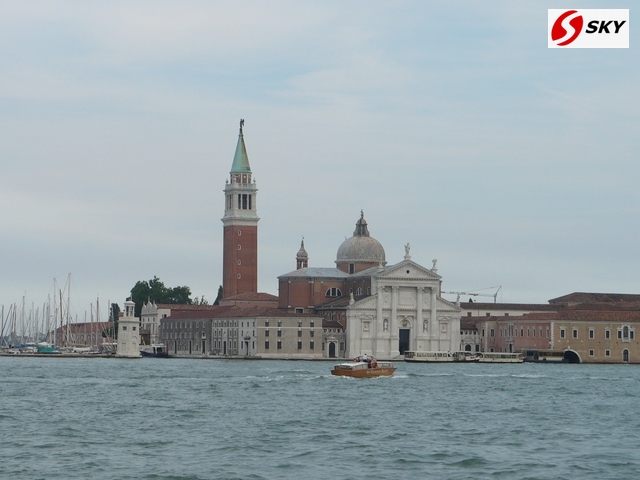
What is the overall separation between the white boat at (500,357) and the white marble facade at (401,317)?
536 cm

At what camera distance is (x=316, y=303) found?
356ft

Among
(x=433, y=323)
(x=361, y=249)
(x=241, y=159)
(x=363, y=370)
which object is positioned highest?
(x=241, y=159)

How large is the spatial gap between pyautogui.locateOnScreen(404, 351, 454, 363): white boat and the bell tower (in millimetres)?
17838

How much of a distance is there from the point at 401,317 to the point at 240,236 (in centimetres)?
1607

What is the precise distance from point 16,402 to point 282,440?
45.8 ft

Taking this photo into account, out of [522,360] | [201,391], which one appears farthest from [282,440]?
[522,360]

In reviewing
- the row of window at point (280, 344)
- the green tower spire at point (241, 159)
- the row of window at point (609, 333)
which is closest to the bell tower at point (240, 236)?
the green tower spire at point (241, 159)

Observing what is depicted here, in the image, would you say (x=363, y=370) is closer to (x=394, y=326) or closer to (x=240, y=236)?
(x=394, y=326)

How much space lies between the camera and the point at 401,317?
103188mm

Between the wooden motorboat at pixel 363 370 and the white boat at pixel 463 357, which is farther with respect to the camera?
the white boat at pixel 463 357

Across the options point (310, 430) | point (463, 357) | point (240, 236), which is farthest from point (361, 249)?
point (310, 430)

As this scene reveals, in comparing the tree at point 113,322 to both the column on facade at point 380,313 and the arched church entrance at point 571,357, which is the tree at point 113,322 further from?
the arched church entrance at point 571,357

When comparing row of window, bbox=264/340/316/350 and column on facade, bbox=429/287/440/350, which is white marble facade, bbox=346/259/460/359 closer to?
column on facade, bbox=429/287/440/350

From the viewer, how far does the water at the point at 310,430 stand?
2973 centimetres
